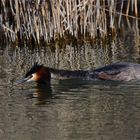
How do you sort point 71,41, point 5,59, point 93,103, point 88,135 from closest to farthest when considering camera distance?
point 88,135 < point 93,103 < point 5,59 < point 71,41

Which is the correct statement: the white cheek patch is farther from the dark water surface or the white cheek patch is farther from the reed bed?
the reed bed

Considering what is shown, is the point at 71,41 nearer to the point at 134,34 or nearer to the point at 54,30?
the point at 54,30

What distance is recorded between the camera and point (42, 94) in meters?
9.57

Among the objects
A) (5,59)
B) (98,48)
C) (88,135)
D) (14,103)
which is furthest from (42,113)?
(98,48)

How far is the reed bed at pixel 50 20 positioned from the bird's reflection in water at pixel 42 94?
10.9ft

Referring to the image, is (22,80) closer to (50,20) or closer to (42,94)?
(42,94)

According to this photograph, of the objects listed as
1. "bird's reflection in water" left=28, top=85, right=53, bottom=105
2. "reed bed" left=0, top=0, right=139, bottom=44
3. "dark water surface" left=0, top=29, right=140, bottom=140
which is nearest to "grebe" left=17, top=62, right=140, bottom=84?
"dark water surface" left=0, top=29, right=140, bottom=140

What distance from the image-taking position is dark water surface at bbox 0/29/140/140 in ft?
23.5

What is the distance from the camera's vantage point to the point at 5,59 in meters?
12.1

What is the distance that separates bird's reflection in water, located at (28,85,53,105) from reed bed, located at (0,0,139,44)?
332cm

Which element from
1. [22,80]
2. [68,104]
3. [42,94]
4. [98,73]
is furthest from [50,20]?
[68,104]

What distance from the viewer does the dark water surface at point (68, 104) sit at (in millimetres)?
7156

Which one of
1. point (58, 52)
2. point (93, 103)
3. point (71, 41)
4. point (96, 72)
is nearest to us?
point (93, 103)

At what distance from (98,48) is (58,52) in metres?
0.82
